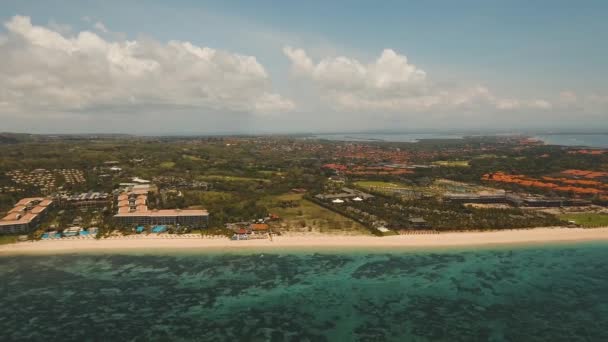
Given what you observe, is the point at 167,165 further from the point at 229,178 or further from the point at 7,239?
the point at 7,239

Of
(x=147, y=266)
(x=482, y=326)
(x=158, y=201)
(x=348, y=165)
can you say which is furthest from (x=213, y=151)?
(x=482, y=326)

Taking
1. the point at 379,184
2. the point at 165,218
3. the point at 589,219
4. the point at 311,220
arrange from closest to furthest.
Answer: the point at 165,218 < the point at 589,219 < the point at 311,220 < the point at 379,184

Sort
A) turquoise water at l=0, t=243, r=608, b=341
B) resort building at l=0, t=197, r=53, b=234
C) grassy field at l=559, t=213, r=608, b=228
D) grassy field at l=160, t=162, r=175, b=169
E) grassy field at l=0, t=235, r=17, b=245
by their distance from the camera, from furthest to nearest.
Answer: grassy field at l=160, t=162, r=175, b=169 → grassy field at l=559, t=213, r=608, b=228 → resort building at l=0, t=197, r=53, b=234 → grassy field at l=0, t=235, r=17, b=245 → turquoise water at l=0, t=243, r=608, b=341

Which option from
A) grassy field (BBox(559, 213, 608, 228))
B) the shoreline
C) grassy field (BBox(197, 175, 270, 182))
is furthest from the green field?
grassy field (BBox(559, 213, 608, 228))

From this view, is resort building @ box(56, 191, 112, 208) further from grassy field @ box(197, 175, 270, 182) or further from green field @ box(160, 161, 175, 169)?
green field @ box(160, 161, 175, 169)

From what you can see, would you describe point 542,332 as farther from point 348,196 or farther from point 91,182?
point 91,182

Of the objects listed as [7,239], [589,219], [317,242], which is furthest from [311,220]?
[589,219]
